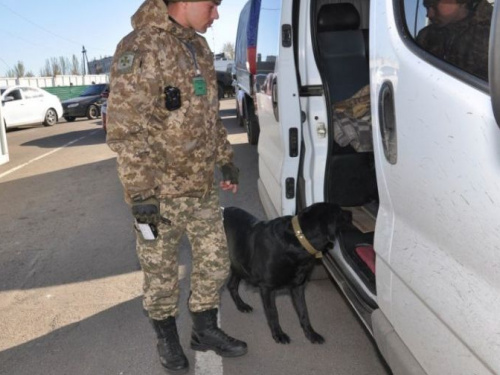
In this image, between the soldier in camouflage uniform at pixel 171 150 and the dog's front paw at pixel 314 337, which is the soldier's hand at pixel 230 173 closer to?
the soldier in camouflage uniform at pixel 171 150

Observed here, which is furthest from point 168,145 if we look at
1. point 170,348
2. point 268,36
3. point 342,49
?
point 342,49

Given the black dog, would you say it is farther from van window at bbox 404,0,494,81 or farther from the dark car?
the dark car

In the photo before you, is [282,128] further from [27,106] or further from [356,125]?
[27,106]

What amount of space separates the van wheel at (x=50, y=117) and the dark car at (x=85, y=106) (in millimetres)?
1223

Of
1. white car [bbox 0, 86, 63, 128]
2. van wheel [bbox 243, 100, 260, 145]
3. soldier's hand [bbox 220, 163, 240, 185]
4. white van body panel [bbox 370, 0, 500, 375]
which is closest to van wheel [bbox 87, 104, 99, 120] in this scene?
white car [bbox 0, 86, 63, 128]

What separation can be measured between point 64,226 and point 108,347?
2.96m

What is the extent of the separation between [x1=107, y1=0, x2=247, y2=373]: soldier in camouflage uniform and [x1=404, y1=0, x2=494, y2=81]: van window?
101 centimetres

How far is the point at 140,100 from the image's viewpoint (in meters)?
2.28

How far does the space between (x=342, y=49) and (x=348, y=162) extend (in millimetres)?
1052

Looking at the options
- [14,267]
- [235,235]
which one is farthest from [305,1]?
[14,267]

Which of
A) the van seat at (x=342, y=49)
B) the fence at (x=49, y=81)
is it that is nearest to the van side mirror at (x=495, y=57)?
the van seat at (x=342, y=49)

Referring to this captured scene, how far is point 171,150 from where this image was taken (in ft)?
8.11

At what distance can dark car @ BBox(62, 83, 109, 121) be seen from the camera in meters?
20.1

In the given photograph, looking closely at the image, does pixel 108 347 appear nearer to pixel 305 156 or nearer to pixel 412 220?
pixel 305 156
